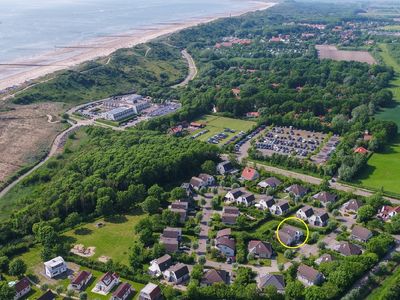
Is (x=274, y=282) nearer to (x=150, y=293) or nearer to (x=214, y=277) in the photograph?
(x=214, y=277)

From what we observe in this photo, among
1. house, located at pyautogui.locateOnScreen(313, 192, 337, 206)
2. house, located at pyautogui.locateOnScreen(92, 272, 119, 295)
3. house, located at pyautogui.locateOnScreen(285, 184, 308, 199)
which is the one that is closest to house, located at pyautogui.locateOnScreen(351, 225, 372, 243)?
house, located at pyautogui.locateOnScreen(313, 192, 337, 206)

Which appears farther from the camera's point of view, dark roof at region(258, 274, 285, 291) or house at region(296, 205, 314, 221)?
house at region(296, 205, 314, 221)

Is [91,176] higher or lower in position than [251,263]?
higher

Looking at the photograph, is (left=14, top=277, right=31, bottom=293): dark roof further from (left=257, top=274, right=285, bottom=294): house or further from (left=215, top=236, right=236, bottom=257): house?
(left=257, top=274, right=285, bottom=294): house

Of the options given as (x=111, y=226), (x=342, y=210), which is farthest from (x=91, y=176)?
(x=342, y=210)

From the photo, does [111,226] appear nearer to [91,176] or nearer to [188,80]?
[91,176]

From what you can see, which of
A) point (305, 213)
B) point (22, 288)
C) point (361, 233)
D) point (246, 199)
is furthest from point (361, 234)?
point (22, 288)

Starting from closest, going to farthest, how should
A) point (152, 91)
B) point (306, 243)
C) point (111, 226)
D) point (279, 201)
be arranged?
point (306, 243)
point (111, 226)
point (279, 201)
point (152, 91)
